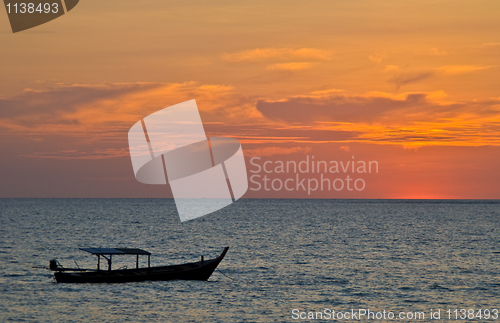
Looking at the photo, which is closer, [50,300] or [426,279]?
A: [50,300]

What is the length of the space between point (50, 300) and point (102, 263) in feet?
55.2

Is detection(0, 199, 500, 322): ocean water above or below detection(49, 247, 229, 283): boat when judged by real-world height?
below

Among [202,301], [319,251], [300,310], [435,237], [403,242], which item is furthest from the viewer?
[435,237]

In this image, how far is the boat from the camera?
4194 cm

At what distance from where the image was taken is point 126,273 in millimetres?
43000

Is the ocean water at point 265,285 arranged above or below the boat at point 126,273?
below

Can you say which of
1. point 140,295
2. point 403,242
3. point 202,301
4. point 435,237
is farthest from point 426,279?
point 435,237

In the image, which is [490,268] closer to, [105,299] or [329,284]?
[329,284]

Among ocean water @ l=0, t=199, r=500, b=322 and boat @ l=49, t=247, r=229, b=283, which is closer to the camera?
ocean water @ l=0, t=199, r=500, b=322

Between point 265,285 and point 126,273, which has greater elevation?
point 126,273

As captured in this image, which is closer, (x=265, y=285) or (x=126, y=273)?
(x=265, y=285)

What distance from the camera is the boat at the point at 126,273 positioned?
41.9 meters

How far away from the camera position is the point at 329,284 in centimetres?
4294

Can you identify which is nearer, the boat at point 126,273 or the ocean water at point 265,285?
the ocean water at point 265,285
